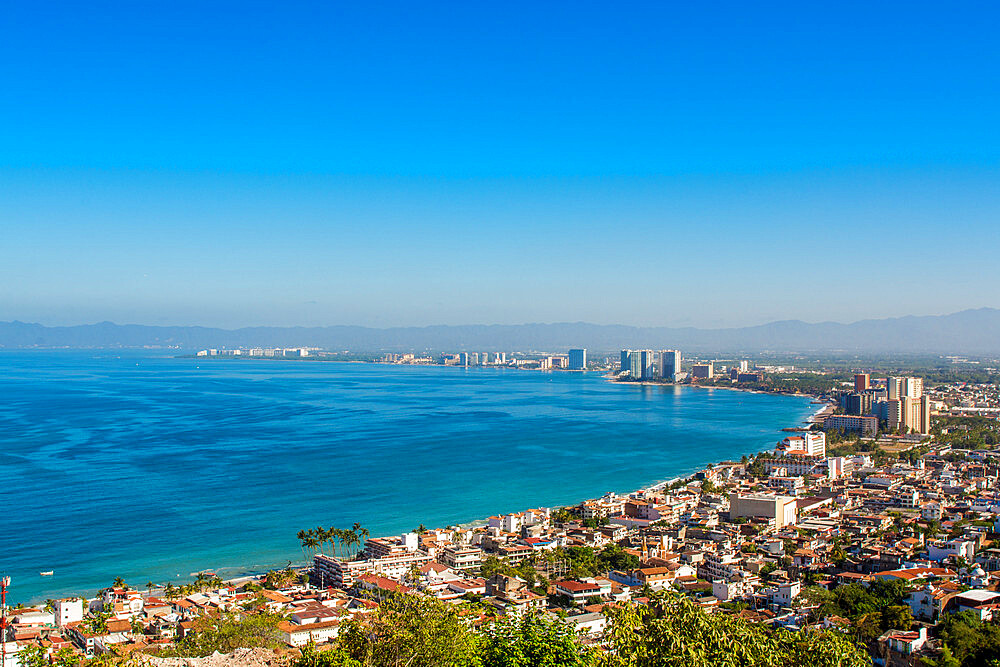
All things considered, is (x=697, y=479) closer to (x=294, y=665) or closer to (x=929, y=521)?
(x=929, y=521)

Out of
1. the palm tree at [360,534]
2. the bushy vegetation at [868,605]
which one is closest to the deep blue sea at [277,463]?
the palm tree at [360,534]

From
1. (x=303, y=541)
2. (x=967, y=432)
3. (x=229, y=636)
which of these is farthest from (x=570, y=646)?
(x=967, y=432)

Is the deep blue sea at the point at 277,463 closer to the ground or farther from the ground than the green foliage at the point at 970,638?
closer to the ground

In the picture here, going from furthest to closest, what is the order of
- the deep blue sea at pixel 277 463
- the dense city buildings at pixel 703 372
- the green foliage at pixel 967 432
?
the dense city buildings at pixel 703 372
the green foliage at pixel 967 432
the deep blue sea at pixel 277 463

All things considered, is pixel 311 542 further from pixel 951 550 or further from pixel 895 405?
pixel 895 405

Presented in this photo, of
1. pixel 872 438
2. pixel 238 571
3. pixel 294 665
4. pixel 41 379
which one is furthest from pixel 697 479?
pixel 41 379

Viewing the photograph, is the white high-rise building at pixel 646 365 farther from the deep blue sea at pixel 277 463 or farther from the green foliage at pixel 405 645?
the green foliage at pixel 405 645
